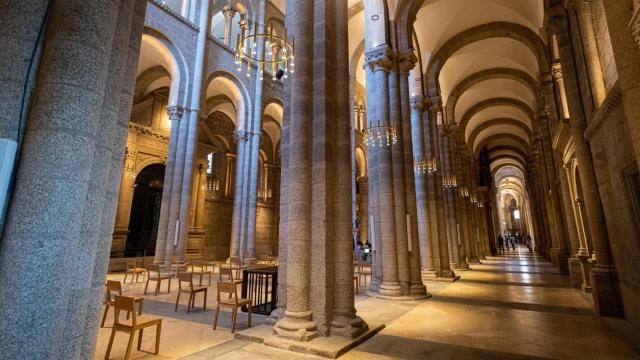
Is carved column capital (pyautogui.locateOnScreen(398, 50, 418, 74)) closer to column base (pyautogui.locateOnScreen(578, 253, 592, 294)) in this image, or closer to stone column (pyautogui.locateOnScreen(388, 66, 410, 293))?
stone column (pyautogui.locateOnScreen(388, 66, 410, 293))

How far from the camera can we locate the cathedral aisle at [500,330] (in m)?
4.28

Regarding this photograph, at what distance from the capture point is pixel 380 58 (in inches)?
372

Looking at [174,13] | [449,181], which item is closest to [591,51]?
[449,181]

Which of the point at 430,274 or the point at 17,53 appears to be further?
the point at 430,274

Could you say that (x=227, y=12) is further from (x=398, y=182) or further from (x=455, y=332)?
(x=455, y=332)

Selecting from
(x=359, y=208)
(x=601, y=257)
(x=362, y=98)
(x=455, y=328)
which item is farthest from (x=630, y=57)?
(x=359, y=208)

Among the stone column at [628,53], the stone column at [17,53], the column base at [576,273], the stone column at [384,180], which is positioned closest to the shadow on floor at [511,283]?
the column base at [576,273]

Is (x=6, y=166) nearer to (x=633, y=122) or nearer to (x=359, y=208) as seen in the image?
(x=633, y=122)

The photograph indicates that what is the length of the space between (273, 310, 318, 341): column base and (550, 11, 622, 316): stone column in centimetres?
610

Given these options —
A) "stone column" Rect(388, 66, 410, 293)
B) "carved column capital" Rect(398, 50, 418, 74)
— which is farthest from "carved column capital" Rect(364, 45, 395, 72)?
"carved column capital" Rect(398, 50, 418, 74)

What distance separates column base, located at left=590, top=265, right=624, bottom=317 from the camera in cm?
630

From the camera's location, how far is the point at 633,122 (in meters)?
3.27

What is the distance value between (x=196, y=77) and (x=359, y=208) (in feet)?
59.3

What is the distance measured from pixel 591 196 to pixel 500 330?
395 cm
